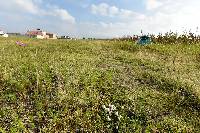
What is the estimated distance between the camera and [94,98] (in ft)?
32.3

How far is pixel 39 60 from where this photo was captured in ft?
44.4

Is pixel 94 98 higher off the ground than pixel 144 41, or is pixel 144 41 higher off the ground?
pixel 144 41

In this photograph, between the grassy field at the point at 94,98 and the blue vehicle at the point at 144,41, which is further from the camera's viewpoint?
the blue vehicle at the point at 144,41

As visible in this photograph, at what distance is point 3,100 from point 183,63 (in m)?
9.34

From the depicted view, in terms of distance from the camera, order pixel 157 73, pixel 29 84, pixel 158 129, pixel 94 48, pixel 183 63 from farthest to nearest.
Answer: pixel 94 48, pixel 183 63, pixel 157 73, pixel 29 84, pixel 158 129

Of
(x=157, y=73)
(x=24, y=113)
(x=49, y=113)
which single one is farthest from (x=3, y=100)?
(x=157, y=73)

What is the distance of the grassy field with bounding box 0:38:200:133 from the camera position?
8.69 meters

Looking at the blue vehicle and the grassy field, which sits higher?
the blue vehicle

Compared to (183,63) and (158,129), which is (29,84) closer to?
(158,129)

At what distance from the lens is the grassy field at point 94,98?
28.5 feet

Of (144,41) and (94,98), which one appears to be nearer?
(94,98)

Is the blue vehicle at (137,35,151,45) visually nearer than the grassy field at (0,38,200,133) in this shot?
No

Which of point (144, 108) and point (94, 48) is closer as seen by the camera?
point (144, 108)

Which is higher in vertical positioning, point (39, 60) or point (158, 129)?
point (39, 60)
